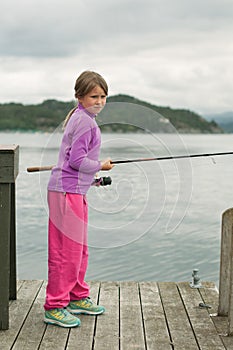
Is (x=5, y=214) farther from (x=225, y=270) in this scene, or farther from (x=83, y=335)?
(x=225, y=270)

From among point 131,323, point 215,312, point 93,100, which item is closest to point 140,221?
point 215,312

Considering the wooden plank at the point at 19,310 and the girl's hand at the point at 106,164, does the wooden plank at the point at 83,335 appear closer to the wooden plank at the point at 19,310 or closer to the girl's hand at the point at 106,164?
the wooden plank at the point at 19,310

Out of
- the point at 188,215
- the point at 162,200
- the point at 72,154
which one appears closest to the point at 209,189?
the point at 188,215

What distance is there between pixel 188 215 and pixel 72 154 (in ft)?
35.4

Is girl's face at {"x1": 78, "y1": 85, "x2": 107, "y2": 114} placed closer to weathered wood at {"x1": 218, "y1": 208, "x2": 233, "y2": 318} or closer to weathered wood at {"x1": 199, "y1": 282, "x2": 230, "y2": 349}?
weathered wood at {"x1": 218, "y1": 208, "x2": 233, "y2": 318}

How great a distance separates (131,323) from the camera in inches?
167

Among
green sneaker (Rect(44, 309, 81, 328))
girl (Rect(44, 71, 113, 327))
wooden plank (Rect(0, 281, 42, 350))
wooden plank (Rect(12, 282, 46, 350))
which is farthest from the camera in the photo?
green sneaker (Rect(44, 309, 81, 328))

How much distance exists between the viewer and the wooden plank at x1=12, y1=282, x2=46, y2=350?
3.84 m

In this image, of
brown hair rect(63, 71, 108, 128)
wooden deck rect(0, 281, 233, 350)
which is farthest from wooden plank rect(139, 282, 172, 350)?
brown hair rect(63, 71, 108, 128)

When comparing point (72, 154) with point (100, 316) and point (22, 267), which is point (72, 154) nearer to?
point (100, 316)

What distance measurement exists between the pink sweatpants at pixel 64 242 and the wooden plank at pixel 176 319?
2.16ft

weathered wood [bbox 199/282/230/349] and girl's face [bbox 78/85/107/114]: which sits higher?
girl's face [bbox 78/85/107/114]

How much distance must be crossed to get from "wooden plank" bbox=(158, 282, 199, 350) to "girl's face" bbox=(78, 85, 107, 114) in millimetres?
1367

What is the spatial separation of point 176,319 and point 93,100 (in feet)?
4.73
